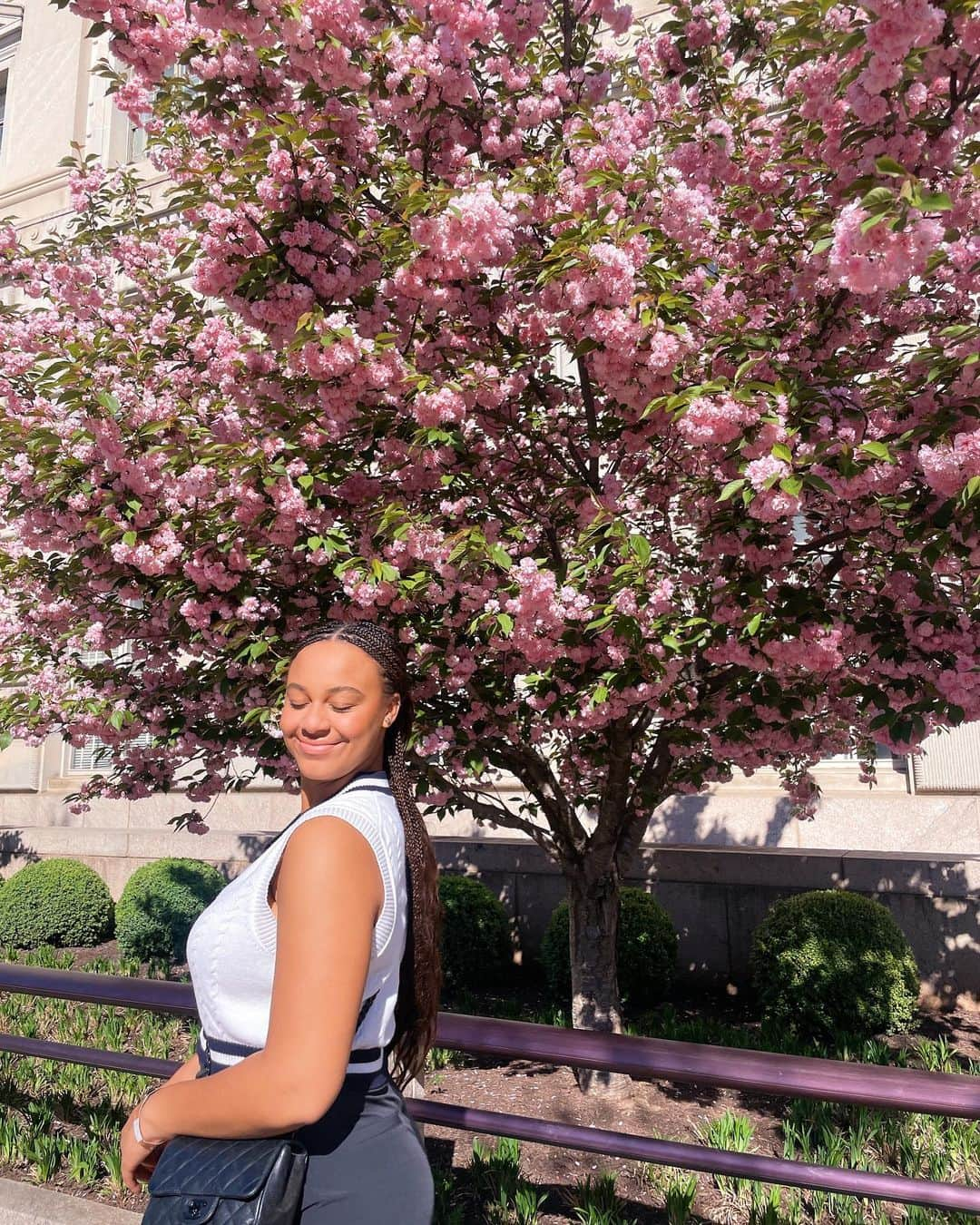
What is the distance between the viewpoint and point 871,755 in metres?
6.63

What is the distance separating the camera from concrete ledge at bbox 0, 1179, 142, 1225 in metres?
3.17

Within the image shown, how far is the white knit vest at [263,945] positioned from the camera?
56.4 inches

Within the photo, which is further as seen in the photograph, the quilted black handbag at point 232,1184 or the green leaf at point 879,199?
the green leaf at point 879,199

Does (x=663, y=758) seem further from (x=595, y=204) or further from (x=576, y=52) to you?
(x=576, y=52)

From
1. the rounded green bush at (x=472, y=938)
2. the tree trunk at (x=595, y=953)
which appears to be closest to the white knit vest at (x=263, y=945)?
the tree trunk at (x=595, y=953)

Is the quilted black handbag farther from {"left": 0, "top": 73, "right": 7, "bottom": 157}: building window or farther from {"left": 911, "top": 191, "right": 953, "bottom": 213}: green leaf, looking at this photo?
{"left": 0, "top": 73, "right": 7, "bottom": 157}: building window

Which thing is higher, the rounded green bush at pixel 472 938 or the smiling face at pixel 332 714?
the smiling face at pixel 332 714

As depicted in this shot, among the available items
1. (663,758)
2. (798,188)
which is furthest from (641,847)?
(798,188)

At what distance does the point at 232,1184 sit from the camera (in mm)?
1362

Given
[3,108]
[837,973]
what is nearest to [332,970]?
[837,973]

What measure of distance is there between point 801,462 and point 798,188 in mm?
1628

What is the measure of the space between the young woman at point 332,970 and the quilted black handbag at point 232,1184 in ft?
0.14

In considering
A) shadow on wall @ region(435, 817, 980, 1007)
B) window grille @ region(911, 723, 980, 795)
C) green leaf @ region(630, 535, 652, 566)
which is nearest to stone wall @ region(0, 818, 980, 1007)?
shadow on wall @ region(435, 817, 980, 1007)

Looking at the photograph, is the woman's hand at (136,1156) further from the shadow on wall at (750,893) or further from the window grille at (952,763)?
the window grille at (952,763)
